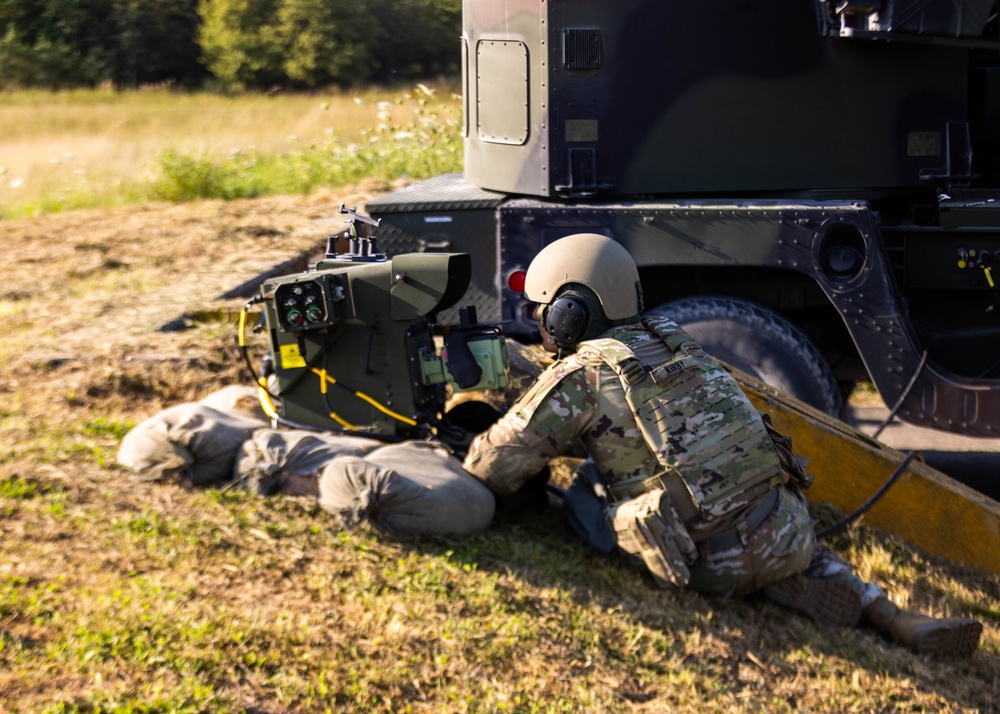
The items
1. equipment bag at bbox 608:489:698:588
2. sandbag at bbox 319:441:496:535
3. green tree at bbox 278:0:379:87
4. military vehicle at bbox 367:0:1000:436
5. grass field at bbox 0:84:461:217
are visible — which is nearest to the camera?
equipment bag at bbox 608:489:698:588

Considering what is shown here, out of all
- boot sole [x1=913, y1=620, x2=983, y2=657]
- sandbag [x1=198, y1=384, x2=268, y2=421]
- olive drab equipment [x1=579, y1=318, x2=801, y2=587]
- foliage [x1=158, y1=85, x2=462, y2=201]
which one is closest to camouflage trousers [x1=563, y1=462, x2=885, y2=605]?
olive drab equipment [x1=579, y1=318, x2=801, y2=587]

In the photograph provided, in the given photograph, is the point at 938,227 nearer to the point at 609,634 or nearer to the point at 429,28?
the point at 609,634

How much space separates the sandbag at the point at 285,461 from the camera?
4.25 metres

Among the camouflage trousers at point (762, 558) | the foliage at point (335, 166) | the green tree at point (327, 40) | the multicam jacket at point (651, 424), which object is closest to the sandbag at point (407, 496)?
the multicam jacket at point (651, 424)

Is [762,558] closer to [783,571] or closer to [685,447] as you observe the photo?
[783,571]

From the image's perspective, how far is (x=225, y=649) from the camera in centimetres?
331

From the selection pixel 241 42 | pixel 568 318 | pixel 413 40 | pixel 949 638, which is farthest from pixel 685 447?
pixel 241 42

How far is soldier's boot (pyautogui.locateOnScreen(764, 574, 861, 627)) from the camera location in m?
3.92

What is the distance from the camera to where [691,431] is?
369 cm

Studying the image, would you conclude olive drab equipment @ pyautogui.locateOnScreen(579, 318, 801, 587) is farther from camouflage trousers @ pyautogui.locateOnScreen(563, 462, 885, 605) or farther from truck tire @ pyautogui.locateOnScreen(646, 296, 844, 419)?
truck tire @ pyautogui.locateOnScreen(646, 296, 844, 419)

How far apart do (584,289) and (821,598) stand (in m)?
1.38

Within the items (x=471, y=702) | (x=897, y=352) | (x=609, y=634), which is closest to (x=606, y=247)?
(x=609, y=634)

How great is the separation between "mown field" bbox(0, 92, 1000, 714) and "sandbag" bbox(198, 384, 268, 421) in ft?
1.57

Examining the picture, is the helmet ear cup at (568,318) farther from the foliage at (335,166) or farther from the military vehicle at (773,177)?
the foliage at (335,166)
